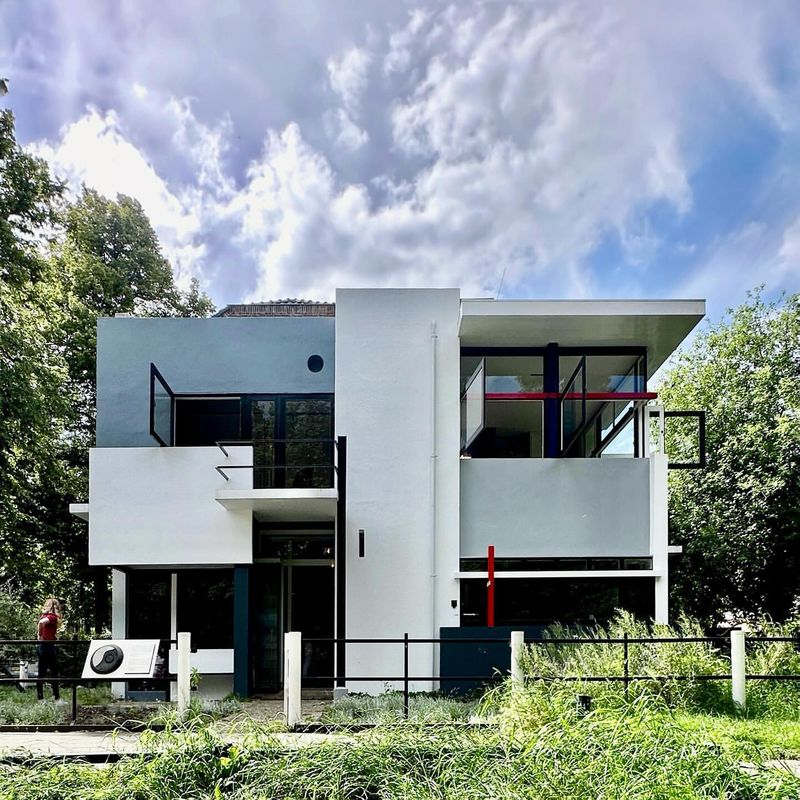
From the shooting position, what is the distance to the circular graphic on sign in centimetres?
973

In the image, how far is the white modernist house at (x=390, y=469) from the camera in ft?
38.9

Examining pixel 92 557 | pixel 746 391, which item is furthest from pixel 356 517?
pixel 746 391

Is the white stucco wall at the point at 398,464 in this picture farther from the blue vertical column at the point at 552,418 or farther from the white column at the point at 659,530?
the white column at the point at 659,530

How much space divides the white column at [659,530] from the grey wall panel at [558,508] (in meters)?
0.10

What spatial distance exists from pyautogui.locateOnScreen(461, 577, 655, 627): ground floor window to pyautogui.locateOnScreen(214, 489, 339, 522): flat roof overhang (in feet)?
8.36

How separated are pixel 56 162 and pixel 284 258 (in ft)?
21.6

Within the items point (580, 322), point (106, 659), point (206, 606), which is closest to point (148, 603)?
point (206, 606)

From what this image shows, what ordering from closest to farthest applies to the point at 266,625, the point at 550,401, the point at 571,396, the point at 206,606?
the point at 571,396
the point at 550,401
the point at 206,606
the point at 266,625

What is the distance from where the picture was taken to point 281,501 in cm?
1148

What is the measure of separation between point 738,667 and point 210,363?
8810 mm

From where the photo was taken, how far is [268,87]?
50.0 feet

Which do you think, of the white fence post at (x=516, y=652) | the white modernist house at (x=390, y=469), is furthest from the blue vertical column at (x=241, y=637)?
the white fence post at (x=516, y=652)

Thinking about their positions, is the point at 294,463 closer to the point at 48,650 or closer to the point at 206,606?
the point at 206,606

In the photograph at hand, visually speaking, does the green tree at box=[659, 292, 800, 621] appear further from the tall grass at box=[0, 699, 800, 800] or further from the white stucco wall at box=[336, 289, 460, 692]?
the tall grass at box=[0, 699, 800, 800]
